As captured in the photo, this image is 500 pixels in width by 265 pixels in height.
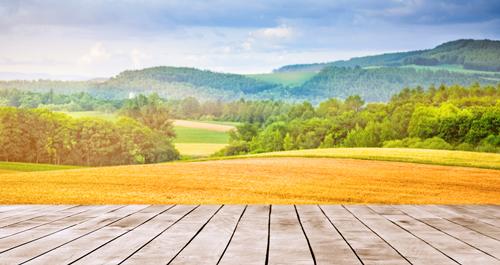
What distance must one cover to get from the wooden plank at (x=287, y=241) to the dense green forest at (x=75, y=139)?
20.0ft

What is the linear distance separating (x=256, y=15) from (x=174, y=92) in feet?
6.18

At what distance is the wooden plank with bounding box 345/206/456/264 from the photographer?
7.94 feet

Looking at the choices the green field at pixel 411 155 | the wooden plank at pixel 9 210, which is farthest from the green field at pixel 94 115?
the wooden plank at pixel 9 210

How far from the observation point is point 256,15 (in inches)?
412

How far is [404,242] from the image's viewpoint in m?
2.81

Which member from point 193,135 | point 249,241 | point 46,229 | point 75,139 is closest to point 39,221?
point 46,229

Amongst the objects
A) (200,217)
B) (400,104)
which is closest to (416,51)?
(400,104)

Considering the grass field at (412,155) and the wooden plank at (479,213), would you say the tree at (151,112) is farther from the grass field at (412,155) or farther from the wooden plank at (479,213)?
the wooden plank at (479,213)

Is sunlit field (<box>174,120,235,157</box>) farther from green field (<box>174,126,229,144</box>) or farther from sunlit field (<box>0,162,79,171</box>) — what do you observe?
sunlit field (<box>0,162,79,171</box>)

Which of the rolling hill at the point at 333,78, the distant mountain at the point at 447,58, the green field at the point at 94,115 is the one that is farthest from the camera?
the distant mountain at the point at 447,58

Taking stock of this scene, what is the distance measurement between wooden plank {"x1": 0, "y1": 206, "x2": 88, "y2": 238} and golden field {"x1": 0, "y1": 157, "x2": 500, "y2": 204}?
114 inches

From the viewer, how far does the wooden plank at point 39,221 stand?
3116 mm

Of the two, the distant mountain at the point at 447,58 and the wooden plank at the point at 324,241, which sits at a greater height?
the distant mountain at the point at 447,58

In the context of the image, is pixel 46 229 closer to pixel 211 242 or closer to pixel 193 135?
pixel 211 242
